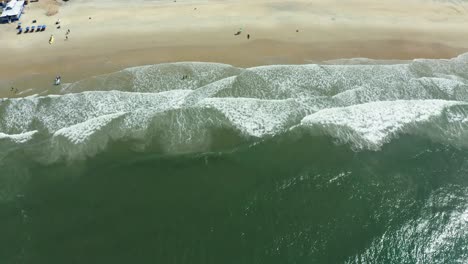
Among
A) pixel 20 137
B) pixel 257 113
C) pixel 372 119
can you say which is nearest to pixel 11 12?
A: pixel 20 137

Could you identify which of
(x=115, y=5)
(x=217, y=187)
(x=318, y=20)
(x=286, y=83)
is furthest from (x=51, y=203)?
(x=318, y=20)

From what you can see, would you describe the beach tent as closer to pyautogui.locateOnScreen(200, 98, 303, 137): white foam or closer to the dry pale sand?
the dry pale sand

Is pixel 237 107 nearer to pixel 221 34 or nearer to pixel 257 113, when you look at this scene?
pixel 257 113

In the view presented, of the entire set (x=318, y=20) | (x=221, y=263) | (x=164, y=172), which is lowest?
(x=221, y=263)

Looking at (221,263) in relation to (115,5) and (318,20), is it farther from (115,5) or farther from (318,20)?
(115,5)

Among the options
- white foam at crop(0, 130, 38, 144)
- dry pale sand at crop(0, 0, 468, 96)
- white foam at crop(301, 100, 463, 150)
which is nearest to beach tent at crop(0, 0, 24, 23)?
dry pale sand at crop(0, 0, 468, 96)

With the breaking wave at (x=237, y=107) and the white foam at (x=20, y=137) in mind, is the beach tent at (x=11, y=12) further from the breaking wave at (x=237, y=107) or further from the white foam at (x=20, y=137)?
the white foam at (x=20, y=137)
